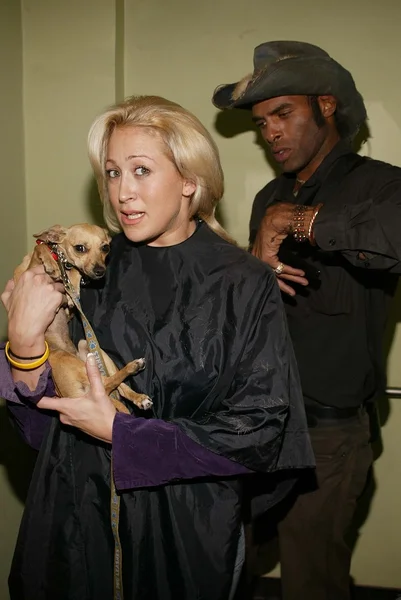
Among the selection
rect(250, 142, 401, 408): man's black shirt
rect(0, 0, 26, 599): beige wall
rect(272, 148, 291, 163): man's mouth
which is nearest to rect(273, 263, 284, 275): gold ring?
rect(250, 142, 401, 408): man's black shirt

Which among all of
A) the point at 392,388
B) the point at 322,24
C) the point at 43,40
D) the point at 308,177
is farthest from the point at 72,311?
the point at 322,24

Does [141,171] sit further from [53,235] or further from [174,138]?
[53,235]

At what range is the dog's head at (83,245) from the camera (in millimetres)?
1584

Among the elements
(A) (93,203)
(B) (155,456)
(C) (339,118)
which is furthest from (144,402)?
(C) (339,118)

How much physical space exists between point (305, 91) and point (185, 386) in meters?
1.39

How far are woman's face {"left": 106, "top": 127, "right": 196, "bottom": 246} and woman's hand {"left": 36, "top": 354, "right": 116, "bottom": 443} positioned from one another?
389 mm

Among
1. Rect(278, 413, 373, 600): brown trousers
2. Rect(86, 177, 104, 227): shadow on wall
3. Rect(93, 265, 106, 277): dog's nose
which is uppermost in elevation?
Rect(86, 177, 104, 227): shadow on wall

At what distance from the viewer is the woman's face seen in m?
1.44

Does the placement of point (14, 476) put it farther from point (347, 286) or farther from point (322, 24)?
point (322, 24)

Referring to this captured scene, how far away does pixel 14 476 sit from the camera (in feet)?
8.24

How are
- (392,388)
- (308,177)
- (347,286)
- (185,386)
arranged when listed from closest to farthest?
(185,386) → (347,286) → (308,177) → (392,388)

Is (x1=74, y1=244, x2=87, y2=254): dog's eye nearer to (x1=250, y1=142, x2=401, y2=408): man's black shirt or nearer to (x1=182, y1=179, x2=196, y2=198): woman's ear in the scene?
(x1=182, y1=179, x2=196, y2=198): woman's ear

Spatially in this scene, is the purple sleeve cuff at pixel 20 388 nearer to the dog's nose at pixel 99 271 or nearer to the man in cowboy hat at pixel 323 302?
the dog's nose at pixel 99 271

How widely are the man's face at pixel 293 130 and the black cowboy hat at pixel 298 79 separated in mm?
35
